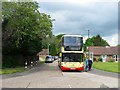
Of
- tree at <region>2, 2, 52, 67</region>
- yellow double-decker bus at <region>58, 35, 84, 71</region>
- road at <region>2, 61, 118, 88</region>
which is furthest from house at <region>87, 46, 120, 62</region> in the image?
road at <region>2, 61, 118, 88</region>

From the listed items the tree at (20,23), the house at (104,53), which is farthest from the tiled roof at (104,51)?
the tree at (20,23)

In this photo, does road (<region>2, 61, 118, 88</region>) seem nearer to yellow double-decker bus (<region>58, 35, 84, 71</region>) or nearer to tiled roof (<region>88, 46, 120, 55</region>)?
yellow double-decker bus (<region>58, 35, 84, 71</region>)

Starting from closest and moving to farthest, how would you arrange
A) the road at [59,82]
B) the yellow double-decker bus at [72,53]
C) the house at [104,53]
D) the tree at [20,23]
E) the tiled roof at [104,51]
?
1. the road at [59,82]
2. the yellow double-decker bus at [72,53]
3. the tree at [20,23]
4. the house at [104,53]
5. the tiled roof at [104,51]

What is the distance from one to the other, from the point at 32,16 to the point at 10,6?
307 cm

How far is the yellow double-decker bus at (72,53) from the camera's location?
35438 mm

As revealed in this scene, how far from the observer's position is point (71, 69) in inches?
1432

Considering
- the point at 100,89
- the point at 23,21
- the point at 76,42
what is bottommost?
the point at 100,89

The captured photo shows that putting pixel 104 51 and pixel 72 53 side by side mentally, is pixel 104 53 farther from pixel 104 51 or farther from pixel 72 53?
pixel 72 53

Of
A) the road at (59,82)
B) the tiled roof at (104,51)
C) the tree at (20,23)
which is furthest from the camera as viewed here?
the tiled roof at (104,51)

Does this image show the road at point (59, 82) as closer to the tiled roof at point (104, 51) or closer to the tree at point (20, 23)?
the tree at point (20, 23)

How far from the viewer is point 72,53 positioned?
35.6 metres

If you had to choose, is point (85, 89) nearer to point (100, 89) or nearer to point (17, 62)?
point (100, 89)

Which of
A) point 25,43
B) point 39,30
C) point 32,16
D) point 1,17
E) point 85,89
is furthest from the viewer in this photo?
point 25,43

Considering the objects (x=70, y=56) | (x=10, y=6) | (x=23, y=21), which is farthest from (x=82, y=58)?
(x=10, y=6)
